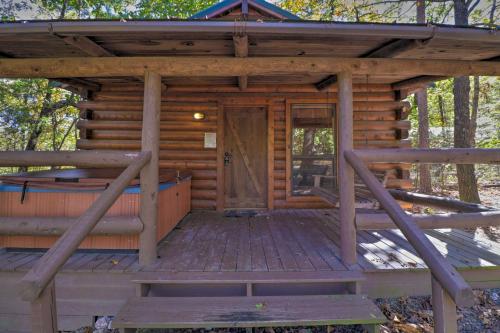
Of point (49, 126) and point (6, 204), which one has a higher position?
point (49, 126)

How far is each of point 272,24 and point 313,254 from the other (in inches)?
96.5

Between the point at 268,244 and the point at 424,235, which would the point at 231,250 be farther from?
the point at 424,235

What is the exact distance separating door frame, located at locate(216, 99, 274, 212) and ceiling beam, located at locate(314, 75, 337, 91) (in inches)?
38.5

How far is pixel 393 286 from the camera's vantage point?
8.87 feet

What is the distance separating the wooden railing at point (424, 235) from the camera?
65.5 inches

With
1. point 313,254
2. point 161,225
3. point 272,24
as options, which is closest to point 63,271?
point 161,225

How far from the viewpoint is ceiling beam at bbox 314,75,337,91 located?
170 inches

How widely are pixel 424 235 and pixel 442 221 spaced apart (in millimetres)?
870

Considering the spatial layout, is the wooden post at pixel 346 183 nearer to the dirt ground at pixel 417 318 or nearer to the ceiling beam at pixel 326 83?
the dirt ground at pixel 417 318

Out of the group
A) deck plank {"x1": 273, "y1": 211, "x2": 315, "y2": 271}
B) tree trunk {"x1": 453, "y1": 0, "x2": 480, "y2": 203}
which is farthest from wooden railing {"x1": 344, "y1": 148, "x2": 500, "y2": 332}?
tree trunk {"x1": 453, "y1": 0, "x2": 480, "y2": 203}

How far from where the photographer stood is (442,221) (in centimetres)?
260

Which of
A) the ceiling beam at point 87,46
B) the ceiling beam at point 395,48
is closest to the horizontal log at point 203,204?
the ceiling beam at point 87,46

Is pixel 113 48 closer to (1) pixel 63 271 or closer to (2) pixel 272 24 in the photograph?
(2) pixel 272 24

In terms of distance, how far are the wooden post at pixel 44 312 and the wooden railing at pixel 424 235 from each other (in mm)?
2552
